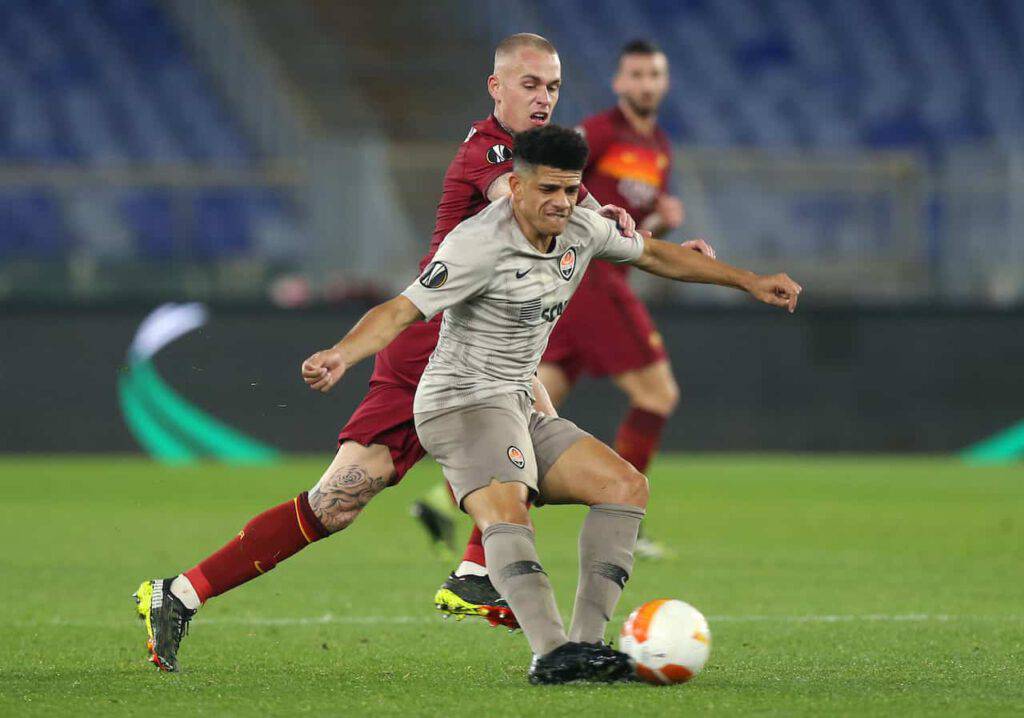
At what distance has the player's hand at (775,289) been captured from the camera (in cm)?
511

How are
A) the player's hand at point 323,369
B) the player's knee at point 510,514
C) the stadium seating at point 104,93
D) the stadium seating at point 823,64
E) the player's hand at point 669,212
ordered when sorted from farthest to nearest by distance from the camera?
the stadium seating at point 823,64
the stadium seating at point 104,93
the player's hand at point 669,212
the player's knee at point 510,514
the player's hand at point 323,369

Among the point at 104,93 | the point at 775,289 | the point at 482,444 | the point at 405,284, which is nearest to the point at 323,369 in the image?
the point at 482,444

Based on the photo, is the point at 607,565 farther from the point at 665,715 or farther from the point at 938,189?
the point at 938,189

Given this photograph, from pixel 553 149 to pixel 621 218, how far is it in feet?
1.78

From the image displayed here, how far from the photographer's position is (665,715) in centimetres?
418

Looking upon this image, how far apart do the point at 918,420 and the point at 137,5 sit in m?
9.83

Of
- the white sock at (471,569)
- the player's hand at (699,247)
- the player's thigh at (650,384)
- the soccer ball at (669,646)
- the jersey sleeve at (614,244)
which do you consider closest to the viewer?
the soccer ball at (669,646)

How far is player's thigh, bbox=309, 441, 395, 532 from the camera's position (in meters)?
5.32

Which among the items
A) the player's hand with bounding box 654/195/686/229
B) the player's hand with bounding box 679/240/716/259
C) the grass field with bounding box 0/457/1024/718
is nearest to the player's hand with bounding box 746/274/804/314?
the player's hand with bounding box 679/240/716/259

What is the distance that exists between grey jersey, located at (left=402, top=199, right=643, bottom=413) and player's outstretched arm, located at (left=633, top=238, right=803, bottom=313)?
0.23 feet

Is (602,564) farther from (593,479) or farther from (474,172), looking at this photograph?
(474,172)

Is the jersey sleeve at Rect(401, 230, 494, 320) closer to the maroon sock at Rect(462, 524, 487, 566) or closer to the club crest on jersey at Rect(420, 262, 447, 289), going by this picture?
the club crest on jersey at Rect(420, 262, 447, 289)

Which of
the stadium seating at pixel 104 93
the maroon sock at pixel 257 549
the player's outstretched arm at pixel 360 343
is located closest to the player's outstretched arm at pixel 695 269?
the player's outstretched arm at pixel 360 343

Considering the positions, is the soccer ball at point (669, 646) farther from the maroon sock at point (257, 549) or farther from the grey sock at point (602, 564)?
the maroon sock at point (257, 549)
